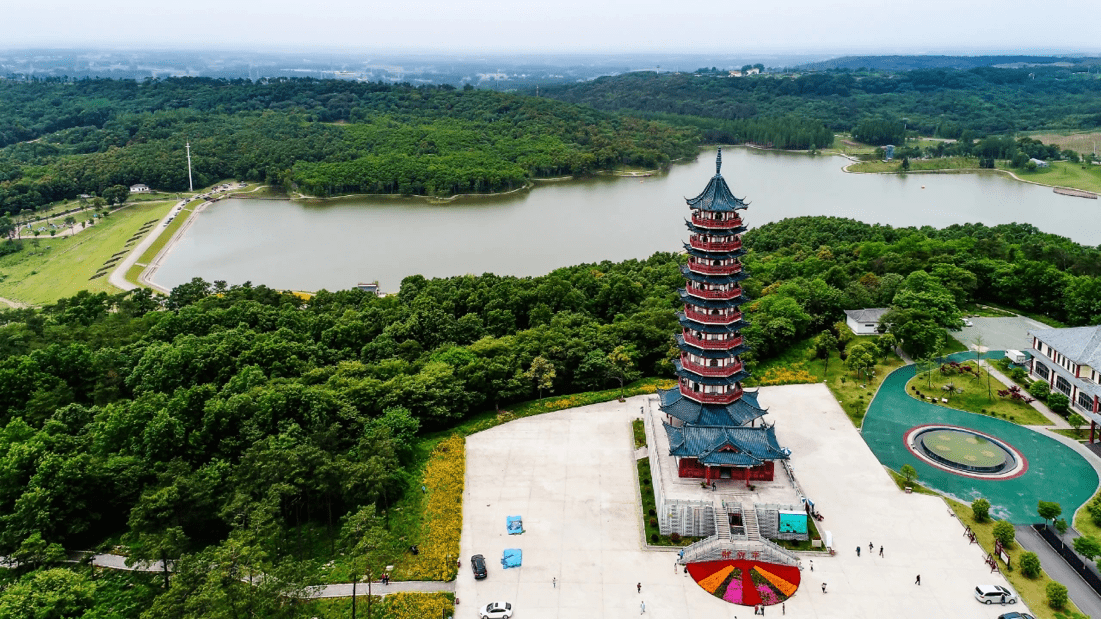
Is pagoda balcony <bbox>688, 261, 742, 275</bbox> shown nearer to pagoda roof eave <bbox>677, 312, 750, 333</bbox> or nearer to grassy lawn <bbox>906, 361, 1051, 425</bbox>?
pagoda roof eave <bbox>677, 312, 750, 333</bbox>

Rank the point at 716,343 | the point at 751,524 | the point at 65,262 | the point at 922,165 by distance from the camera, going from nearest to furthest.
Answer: the point at 751,524 → the point at 716,343 → the point at 65,262 → the point at 922,165

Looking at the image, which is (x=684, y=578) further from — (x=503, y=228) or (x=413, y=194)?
(x=413, y=194)

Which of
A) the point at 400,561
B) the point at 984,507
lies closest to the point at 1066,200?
the point at 984,507

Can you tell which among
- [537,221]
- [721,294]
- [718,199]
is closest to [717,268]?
[721,294]

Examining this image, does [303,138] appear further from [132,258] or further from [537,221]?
[537,221]

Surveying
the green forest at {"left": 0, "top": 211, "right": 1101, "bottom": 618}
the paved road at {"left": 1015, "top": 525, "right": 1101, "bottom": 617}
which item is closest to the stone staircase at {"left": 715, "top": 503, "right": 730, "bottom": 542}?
Result: the paved road at {"left": 1015, "top": 525, "right": 1101, "bottom": 617}
